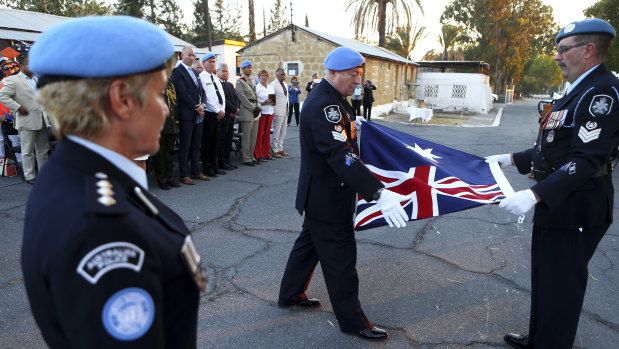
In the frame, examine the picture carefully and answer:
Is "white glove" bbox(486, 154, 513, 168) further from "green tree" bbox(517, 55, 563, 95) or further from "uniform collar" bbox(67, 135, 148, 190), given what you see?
"green tree" bbox(517, 55, 563, 95)

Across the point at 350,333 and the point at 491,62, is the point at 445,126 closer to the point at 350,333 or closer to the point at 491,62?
the point at 350,333

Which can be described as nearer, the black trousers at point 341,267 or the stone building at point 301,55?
the black trousers at point 341,267

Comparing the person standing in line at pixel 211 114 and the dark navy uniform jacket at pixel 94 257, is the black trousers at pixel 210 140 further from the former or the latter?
the dark navy uniform jacket at pixel 94 257

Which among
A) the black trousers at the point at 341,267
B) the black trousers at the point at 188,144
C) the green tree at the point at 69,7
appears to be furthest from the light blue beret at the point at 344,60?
the green tree at the point at 69,7

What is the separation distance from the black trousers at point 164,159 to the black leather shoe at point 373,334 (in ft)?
15.9

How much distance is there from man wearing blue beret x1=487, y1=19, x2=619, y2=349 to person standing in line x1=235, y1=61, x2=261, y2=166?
6.68 metres

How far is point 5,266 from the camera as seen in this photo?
Result: 3924 millimetres

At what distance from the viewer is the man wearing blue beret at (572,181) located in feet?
7.65

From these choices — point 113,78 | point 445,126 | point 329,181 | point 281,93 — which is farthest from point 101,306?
point 445,126

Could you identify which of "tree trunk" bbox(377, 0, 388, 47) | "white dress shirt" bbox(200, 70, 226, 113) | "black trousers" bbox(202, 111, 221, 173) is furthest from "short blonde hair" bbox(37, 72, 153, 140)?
"tree trunk" bbox(377, 0, 388, 47)

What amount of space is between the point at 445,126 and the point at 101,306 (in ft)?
62.6

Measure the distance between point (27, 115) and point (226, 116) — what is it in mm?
3244

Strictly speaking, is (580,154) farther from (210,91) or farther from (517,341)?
(210,91)

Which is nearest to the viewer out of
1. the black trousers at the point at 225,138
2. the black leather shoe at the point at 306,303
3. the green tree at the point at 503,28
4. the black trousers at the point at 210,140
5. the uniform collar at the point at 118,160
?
the uniform collar at the point at 118,160
